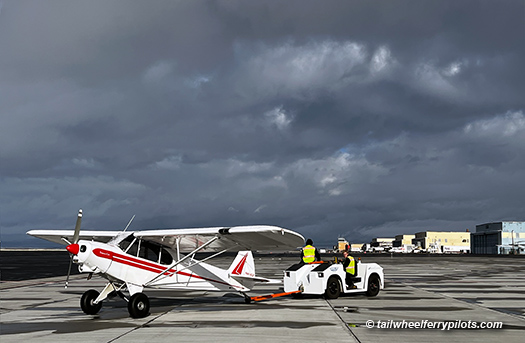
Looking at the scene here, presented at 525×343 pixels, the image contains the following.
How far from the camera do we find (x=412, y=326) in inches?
412

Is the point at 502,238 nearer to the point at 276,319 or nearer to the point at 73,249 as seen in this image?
the point at 276,319

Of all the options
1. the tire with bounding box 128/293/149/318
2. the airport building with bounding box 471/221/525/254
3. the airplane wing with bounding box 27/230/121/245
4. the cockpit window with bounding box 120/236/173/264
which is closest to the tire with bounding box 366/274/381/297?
the cockpit window with bounding box 120/236/173/264

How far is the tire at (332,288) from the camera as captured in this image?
1569cm

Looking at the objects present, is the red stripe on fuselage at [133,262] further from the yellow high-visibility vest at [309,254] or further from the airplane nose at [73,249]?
the yellow high-visibility vest at [309,254]

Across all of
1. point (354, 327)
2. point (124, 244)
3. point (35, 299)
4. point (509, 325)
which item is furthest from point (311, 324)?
point (35, 299)

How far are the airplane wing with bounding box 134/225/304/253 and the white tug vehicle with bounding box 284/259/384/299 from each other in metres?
1.80

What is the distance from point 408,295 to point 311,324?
7735mm

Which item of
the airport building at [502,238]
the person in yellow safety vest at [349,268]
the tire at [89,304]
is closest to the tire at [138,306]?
the tire at [89,304]

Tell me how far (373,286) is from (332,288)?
72.0 inches

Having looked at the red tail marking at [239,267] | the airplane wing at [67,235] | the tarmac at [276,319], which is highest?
the airplane wing at [67,235]

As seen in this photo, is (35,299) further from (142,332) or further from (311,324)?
(311,324)

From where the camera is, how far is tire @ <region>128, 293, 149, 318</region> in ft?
38.9

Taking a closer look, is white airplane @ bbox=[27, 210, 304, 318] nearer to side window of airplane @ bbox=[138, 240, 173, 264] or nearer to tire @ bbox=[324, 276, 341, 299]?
side window of airplane @ bbox=[138, 240, 173, 264]

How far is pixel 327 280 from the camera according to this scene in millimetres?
15711
